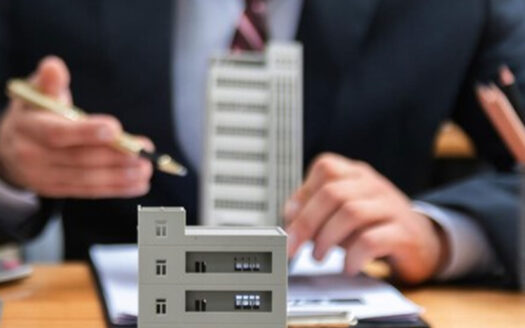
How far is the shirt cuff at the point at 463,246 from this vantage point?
32.3 inches

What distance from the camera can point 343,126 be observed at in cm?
112

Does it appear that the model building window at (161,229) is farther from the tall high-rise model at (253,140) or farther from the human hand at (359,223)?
the tall high-rise model at (253,140)

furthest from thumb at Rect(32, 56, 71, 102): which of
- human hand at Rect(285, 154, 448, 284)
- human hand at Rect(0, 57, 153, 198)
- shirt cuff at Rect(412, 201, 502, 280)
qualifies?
shirt cuff at Rect(412, 201, 502, 280)

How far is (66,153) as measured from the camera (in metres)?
0.83

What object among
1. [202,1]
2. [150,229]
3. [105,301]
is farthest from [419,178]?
[150,229]

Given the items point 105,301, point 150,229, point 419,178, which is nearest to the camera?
point 150,229

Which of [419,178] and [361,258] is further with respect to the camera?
[419,178]

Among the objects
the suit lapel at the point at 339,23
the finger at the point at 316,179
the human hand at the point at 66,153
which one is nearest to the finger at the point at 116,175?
the human hand at the point at 66,153

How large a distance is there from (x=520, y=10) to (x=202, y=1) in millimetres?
409

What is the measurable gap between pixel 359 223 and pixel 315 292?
73mm

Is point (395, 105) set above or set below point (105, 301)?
above

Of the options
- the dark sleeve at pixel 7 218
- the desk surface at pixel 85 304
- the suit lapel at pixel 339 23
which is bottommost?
the desk surface at pixel 85 304

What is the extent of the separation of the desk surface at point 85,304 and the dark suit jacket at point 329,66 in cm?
27

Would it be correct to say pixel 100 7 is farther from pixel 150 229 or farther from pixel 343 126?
pixel 150 229
